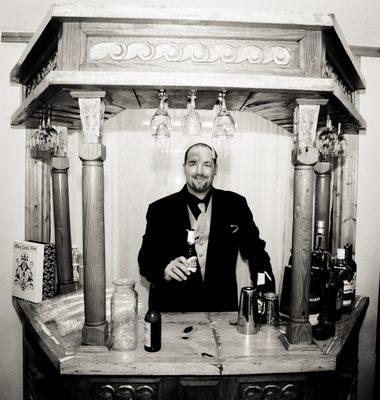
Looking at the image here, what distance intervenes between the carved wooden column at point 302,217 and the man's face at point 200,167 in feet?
3.60

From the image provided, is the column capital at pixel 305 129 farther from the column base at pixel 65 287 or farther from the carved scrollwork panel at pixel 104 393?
the column base at pixel 65 287

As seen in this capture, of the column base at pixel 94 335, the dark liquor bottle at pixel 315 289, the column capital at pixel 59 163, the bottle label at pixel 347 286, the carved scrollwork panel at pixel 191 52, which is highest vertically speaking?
the carved scrollwork panel at pixel 191 52

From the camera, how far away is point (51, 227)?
2717mm

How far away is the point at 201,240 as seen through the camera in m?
2.62

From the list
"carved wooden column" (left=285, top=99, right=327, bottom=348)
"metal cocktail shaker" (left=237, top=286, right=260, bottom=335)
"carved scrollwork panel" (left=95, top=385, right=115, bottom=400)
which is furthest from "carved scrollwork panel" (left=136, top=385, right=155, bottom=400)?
"carved wooden column" (left=285, top=99, right=327, bottom=348)

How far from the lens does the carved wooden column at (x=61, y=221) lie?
2.46 metres

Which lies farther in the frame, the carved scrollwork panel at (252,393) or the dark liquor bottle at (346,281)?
the dark liquor bottle at (346,281)

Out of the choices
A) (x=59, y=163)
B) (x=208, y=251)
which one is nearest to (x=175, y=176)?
(x=208, y=251)

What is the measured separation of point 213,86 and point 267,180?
162 centimetres

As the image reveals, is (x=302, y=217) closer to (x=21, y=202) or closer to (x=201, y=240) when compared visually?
(x=201, y=240)

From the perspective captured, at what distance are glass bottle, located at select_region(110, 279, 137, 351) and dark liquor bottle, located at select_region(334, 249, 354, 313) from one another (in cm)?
122

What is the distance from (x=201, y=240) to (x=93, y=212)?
123cm

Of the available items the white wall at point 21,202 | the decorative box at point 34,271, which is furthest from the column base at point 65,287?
the white wall at point 21,202

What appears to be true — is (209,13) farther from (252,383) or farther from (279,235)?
(279,235)
